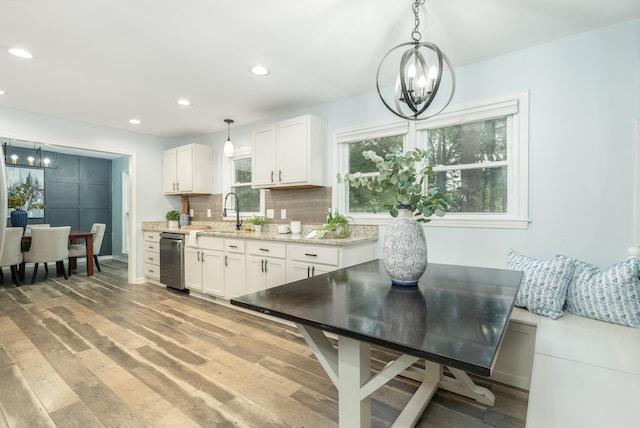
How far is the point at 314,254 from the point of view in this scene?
118 inches

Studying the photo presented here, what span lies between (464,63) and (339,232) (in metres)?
1.91

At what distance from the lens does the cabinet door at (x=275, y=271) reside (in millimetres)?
3254

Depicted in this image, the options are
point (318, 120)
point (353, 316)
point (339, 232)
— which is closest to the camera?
point (353, 316)

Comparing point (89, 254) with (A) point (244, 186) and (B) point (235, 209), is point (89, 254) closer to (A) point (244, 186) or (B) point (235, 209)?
(B) point (235, 209)

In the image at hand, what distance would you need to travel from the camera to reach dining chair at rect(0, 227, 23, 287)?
4.57 meters

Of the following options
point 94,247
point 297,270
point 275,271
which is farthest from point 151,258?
point 297,270

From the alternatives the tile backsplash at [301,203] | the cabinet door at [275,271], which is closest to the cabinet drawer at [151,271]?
the tile backsplash at [301,203]

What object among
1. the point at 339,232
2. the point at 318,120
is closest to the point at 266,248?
the point at 339,232

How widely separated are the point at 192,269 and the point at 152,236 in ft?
3.83


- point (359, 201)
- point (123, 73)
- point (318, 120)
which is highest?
point (123, 73)

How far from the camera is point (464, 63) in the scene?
2.69m

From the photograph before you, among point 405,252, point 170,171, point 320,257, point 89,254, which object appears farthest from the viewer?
point 89,254

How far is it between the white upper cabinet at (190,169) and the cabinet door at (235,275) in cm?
159

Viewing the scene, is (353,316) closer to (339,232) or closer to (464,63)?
(339,232)
